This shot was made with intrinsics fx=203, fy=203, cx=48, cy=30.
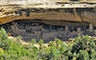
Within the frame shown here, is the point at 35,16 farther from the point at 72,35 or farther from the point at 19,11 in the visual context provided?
the point at 72,35

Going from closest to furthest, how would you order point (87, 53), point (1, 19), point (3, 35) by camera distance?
point (87, 53)
point (3, 35)
point (1, 19)

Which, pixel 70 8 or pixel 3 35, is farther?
pixel 70 8

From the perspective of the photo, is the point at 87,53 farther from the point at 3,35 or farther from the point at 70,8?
the point at 3,35

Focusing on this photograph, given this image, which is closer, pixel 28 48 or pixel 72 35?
pixel 28 48

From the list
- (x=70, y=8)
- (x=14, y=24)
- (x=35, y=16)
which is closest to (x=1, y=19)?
(x=14, y=24)

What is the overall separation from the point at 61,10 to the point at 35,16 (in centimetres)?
177

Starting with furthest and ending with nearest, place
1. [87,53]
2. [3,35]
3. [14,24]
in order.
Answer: [14,24], [3,35], [87,53]

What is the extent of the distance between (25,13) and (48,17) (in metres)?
1.57

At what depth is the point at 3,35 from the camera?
1127 cm

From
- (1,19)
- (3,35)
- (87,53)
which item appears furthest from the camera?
(1,19)

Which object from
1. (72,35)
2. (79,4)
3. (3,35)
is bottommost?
(72,35)

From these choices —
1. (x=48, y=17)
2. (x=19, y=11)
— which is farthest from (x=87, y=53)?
(x=19, y=11)

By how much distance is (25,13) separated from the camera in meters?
13.0

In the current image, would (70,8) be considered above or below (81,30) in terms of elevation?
above
